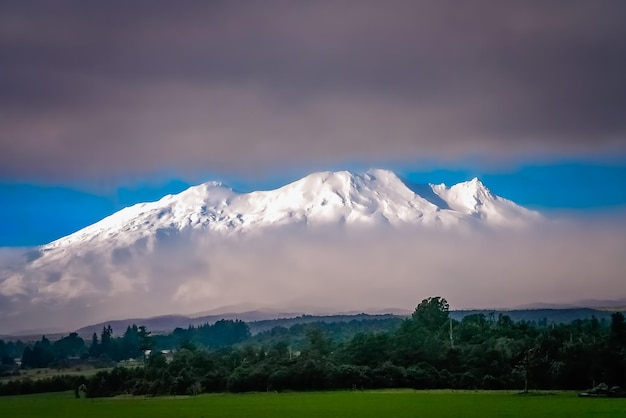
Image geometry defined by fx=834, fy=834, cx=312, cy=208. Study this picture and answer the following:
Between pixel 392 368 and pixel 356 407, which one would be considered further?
pixel 392 368

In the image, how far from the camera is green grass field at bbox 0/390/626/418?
66250 millimetres

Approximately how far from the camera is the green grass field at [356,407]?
6625cm

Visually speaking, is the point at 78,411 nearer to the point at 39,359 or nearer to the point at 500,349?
the point at 500,349

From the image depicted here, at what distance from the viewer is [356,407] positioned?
2972 inches

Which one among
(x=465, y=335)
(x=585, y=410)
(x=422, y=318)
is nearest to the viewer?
(x=585, y=410)

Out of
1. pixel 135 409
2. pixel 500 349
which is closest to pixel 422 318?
pixel 500 349

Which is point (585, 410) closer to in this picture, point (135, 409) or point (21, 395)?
point (135, 409)

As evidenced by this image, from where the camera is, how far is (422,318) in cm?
16850

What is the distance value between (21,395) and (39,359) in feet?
232

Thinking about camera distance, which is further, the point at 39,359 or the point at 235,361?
the point at 39,359

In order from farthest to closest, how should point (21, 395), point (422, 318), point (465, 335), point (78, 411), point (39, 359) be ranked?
point (39, 359) → point (422, 318) → point (465, 335) → point (21, 395) → point (78, 411)

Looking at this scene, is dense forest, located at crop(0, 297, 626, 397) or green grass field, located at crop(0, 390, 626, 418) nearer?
green grass field, located at crop(0, 390, 626, 418)

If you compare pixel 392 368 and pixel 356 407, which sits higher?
pixel 392 368

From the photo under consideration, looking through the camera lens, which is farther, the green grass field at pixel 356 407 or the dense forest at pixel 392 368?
the dense forest at pixel 392 368
